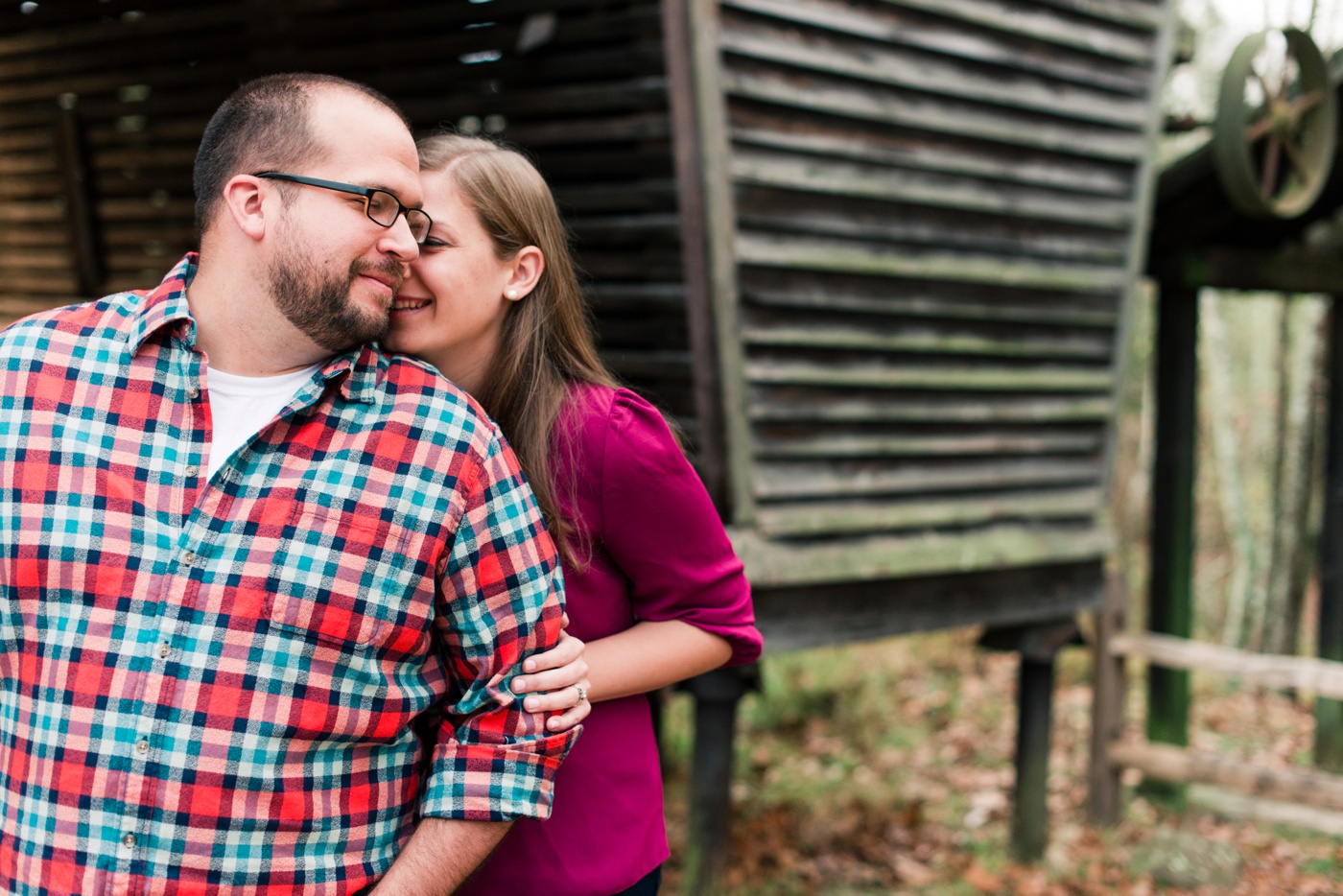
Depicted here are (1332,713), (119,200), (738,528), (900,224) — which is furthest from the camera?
(1332,713)

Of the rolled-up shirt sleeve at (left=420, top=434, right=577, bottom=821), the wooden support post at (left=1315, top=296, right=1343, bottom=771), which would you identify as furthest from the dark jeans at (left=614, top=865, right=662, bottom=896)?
the wooden support post at (left=1315, top=296, right=1343, bottom=771)

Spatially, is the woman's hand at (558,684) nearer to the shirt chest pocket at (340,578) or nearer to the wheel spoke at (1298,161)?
the shirt chest pocket at (340,578)

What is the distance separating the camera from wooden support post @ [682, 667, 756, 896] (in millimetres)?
4410

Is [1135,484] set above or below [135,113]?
below

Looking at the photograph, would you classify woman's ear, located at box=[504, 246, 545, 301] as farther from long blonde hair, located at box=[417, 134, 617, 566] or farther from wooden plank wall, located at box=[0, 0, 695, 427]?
wooden plank wall, located at box=[0, 0, 695, 427]

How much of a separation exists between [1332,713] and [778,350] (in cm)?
455

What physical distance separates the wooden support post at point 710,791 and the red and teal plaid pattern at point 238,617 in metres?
2.81

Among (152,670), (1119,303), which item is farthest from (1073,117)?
(152,670)

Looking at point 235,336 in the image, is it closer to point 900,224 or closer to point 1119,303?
point 900,224

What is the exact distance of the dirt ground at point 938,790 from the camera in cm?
522

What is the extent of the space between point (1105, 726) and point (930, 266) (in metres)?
3.10

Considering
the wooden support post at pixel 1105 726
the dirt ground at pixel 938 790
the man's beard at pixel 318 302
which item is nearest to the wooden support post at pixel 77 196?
the dirt ground at pixel 938 790

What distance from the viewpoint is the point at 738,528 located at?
162 inches

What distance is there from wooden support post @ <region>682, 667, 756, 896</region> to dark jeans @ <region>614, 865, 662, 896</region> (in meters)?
2.40
